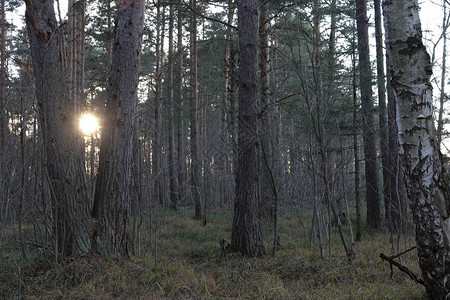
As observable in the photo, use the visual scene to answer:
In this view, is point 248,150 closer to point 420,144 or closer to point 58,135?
point 58,135

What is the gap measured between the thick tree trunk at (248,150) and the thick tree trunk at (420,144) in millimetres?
2955

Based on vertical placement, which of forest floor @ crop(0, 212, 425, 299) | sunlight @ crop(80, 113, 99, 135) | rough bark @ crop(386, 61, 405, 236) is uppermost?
sunlight @ crop(80, 113, 99, 135)

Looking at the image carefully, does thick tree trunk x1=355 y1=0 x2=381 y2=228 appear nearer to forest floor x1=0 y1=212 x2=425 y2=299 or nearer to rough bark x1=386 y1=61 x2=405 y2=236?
rough bark x1=386 y1=61 x2=405 y2=236

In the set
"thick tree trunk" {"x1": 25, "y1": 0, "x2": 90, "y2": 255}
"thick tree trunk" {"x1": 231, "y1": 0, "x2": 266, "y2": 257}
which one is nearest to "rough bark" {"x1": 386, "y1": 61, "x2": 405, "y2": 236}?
"thick tree trunk" {"x1": 231, "y1": 0, "x2": 266, "y2": 257}

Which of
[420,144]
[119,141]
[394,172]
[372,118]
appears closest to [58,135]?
[119,141]

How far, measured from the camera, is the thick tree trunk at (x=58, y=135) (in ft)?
14.8

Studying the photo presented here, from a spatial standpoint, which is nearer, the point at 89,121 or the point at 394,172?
the point at 89,121

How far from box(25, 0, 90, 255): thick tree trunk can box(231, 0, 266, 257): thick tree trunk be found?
254 centimetres

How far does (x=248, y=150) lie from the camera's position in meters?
5.81

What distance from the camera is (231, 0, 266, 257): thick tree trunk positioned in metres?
5.72

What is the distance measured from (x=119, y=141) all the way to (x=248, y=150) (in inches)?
87.6

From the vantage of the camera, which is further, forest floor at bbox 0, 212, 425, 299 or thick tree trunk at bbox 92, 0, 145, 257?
thick tree trunk at bbox 92, 0, 145, 257

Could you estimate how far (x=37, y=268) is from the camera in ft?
14.2

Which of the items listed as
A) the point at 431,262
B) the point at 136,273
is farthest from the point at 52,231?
the point at 431,262
